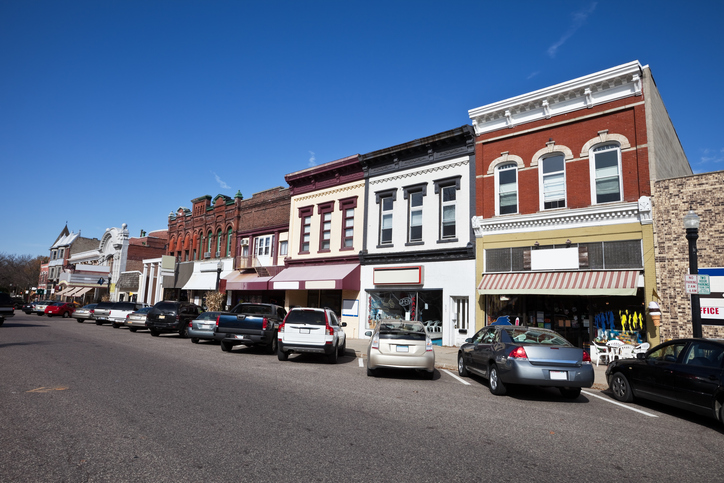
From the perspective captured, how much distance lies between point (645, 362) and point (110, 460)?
892 centimetres

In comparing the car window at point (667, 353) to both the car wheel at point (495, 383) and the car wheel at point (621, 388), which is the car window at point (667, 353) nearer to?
the car wheel at point (621, 388)

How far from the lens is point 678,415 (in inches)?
316

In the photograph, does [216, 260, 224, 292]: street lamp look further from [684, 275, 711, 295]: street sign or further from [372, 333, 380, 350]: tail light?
[684, 275, 711, 295]: street sign

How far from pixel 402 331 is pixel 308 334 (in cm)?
321

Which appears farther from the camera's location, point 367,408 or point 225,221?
point 225,221

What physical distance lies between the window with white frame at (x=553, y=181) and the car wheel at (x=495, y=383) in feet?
33.8

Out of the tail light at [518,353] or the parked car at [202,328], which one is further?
the parked car at [202,328]

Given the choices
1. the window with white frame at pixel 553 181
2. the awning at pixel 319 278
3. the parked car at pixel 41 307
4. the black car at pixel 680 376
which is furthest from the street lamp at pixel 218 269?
the black car at pixel 680 376

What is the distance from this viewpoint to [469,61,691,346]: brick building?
51.4ft

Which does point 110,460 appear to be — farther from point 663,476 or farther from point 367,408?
point 663,476

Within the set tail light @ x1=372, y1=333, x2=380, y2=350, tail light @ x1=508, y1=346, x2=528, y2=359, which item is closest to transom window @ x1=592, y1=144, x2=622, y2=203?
tail light @ x1=508, y1=346, x2=528, y2=359

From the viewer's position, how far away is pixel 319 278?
24.1 m

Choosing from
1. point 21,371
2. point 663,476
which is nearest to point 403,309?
point 21,371

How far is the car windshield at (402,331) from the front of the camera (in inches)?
433
